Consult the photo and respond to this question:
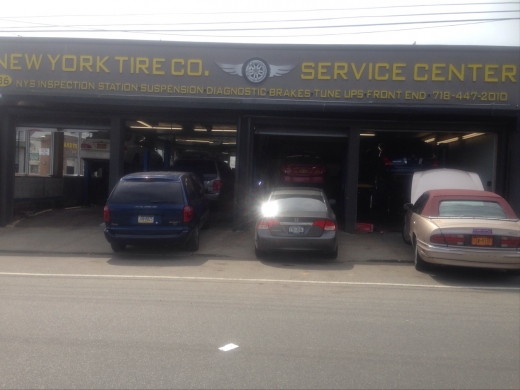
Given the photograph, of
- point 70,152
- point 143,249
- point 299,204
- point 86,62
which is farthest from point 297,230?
point 70,152

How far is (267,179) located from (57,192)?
8.63 m

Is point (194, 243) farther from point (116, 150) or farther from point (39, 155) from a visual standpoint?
point (39, 155)

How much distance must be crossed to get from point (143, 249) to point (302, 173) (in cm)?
785

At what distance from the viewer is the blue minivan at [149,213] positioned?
12.9m

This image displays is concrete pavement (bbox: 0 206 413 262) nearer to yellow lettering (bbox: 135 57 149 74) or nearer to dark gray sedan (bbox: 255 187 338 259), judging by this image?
dark gray sedan (bbox: 255 187 338 259)

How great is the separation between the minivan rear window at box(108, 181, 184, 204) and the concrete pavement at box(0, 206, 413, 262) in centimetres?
151

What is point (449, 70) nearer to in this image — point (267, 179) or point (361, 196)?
point (361, 196)

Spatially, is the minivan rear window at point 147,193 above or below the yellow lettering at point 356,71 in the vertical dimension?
below

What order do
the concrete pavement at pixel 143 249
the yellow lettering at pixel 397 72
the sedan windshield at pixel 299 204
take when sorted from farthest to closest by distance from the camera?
the yellow lettering at pixel 397 72, the concrete pavement at pixel 143 249, the sedan windshield at pixel 299 204

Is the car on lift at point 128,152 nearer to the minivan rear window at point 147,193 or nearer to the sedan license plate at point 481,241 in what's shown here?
the minivan rear window at point 147,193

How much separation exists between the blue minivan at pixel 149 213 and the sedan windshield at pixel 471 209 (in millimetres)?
5571

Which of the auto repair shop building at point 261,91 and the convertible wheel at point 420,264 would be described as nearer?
the convertible wheel at point 420,264

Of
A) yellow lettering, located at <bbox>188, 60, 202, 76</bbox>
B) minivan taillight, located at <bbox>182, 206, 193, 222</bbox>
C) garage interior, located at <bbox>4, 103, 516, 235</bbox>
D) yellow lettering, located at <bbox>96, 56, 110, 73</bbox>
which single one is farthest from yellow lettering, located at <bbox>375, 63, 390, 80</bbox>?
yellow lettering, located at <bbox>96, 56, 110, 73</bbox>

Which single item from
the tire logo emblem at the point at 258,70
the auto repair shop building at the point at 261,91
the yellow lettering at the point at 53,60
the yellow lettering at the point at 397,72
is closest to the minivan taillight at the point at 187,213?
the auto repair shop building at the point at 261,91
